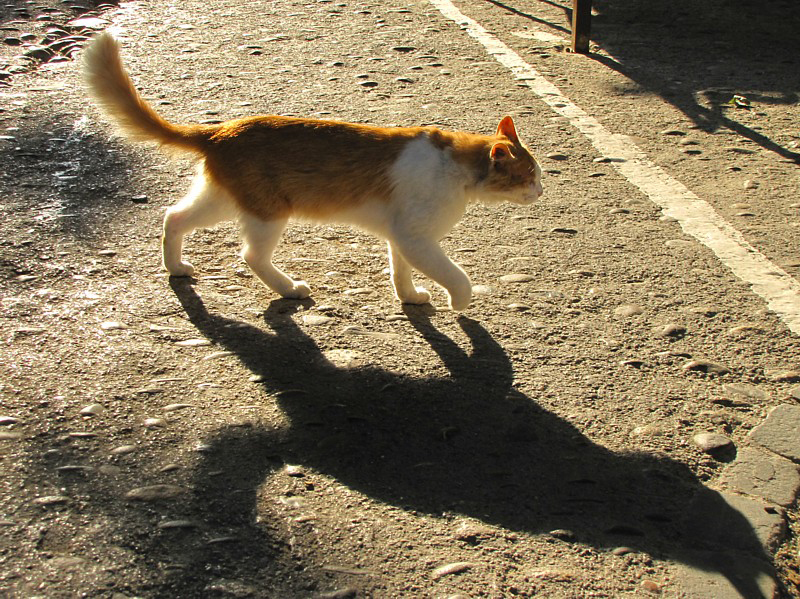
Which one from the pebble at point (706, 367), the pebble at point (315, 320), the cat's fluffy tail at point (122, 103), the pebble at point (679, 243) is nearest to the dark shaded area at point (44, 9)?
the cat's fluffy tail at point (122, 103)

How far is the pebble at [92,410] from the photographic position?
10.4ft

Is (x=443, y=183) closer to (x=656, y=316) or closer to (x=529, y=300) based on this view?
(x=529, y=300)

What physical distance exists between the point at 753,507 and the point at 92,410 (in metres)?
2.31

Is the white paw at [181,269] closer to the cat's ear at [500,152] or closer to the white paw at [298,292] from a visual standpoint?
the white paw at [298,292]

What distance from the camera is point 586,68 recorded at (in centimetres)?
755

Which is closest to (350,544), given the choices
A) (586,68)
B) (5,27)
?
(586,68)

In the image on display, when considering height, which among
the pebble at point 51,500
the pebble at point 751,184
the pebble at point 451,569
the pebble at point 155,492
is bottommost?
the pebble at point 751,184

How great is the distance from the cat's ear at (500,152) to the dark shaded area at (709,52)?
2.67 metres

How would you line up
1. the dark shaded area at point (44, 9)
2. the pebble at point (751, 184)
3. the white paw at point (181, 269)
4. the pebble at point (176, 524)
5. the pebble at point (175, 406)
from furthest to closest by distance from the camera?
the dark shaded area at point (44, 9)
the pebble at point (751, 184)
the white paw at point (181, 269)
the pebble at point (175, 406)
the pebble at point (176, 524)

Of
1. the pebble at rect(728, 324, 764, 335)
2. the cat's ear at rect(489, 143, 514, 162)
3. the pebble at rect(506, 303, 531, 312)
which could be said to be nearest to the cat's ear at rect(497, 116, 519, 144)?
the cat's ear at rect(489, 143, 514, 162)

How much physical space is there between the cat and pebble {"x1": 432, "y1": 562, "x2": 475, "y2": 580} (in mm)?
1563

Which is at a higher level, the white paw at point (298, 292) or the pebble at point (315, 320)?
the white paw at point (298, 292)

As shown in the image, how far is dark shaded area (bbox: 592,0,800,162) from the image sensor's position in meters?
6.69

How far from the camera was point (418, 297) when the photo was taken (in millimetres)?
4156
